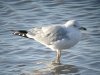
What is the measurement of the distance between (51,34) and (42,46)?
38.1 inches

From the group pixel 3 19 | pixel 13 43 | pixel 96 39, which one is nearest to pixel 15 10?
pixel 3 19

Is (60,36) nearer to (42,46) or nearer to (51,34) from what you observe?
(51,34)

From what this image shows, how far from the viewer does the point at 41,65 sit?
28.2 ft

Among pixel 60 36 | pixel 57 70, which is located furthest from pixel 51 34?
pixel 57 70

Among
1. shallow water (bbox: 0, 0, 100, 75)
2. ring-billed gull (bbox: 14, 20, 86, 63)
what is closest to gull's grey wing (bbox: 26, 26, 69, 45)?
ring-billed gull (bbox: 14, 20, 86, 63)

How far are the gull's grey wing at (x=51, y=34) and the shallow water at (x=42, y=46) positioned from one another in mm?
411

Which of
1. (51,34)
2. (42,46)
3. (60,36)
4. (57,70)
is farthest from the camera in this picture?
(42,46)

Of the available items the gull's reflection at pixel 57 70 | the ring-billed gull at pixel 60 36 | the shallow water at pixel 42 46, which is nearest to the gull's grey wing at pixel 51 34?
the ring-billed gull at pixel 60 36

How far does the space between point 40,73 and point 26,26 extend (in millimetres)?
2788

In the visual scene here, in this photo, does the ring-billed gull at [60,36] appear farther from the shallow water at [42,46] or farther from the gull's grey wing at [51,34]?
the shallow water at [42,46]

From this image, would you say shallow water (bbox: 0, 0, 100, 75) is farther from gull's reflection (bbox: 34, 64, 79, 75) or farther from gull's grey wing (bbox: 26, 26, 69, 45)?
gull's grey wing (bbox: 26, 26, 69, 45)

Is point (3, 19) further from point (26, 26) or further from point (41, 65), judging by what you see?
point (41, 65)

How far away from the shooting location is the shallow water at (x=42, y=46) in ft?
27.5

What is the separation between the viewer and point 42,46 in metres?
9.73
